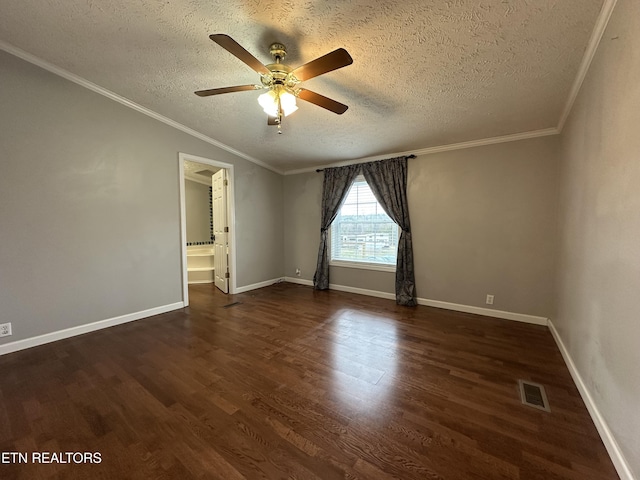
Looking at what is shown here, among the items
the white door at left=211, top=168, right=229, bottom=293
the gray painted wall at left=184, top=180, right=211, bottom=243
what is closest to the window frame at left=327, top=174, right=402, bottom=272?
the white door at left=211, top=168, right=229, bottom=293

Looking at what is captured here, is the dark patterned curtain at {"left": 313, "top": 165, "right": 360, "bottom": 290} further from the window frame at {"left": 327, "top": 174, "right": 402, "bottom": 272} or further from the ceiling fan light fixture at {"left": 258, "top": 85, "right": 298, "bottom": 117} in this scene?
the ceiling fan light fixture at {"left": 258, "top": 85, "right": 298, "bottom": 117}

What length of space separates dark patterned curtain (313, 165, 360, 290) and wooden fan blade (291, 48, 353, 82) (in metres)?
2.70

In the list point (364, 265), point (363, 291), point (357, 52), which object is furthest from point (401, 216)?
point (357, 52)

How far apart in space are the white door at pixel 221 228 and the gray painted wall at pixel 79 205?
0.71 meters

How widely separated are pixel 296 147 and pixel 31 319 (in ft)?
12.1

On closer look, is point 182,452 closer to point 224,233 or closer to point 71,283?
point 71,283

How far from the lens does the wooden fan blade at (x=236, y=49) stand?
1.39m

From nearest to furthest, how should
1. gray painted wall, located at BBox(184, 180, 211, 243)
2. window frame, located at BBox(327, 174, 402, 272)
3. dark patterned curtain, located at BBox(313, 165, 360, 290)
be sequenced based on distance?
1. window frame, located at BBox(327, 174, 402, 272)
2. dark patterned curtain, located at BBox(313, 165, 360, 290)
3. gray painted wall, located at BBox(184, 180, 211, 243)

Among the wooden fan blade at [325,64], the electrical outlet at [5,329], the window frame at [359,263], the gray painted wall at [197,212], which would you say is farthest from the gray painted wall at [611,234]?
the gray painted wall at [197,212]

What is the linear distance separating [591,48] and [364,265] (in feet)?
11.2

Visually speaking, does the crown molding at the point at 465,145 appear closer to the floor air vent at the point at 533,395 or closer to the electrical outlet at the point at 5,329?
the floor air vent at the point at 533,395

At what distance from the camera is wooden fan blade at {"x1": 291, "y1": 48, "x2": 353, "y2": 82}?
1.48 metres

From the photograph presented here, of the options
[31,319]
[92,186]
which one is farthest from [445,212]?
[31,319]

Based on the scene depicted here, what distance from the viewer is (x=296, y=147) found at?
13.2ft
